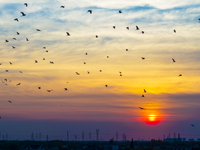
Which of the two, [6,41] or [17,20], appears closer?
[17,20]
